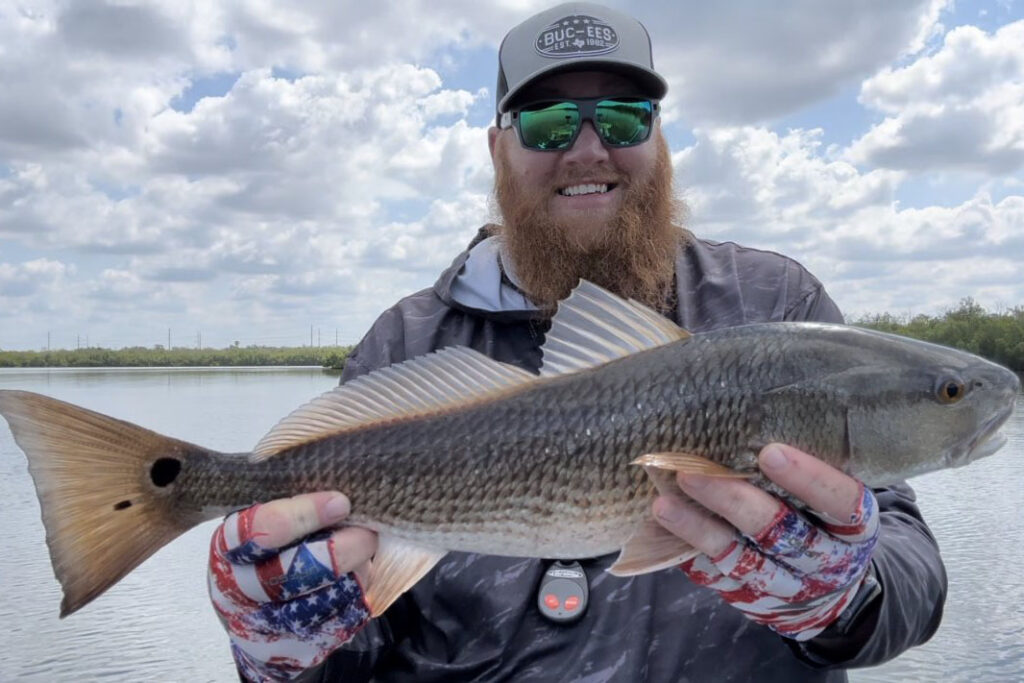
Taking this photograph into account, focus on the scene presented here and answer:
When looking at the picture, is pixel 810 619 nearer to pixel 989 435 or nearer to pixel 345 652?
pixel 989 435

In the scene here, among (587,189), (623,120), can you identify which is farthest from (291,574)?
(623,120)

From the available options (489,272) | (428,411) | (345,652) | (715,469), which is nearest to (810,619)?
(715,469)

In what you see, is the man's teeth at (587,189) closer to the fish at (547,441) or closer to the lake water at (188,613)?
the fish at (547,441)

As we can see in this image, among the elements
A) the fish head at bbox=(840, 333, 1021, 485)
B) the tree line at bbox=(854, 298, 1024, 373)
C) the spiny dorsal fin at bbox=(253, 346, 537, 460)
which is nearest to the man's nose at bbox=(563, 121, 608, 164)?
the spiny dorsal fin at bbox=(253, 346, 537, 460)

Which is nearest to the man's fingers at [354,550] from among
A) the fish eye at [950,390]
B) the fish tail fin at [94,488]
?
the fish tail fin at [94,488]

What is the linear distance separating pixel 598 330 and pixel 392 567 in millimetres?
1006

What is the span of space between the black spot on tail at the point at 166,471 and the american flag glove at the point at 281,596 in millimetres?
253

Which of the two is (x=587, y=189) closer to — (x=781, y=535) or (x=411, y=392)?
(x=411, y=392)

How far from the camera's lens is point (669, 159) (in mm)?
4633

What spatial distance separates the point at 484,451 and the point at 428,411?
0.81 feet

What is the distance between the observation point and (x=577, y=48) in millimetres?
3959

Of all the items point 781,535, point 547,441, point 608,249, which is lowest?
point 781,535

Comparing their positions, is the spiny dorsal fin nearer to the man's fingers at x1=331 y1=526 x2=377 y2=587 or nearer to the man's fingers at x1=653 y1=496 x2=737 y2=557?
the man's fingers at x1=331 y1=526 x2=377 y2=587

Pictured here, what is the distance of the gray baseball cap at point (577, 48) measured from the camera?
3.93 metres
